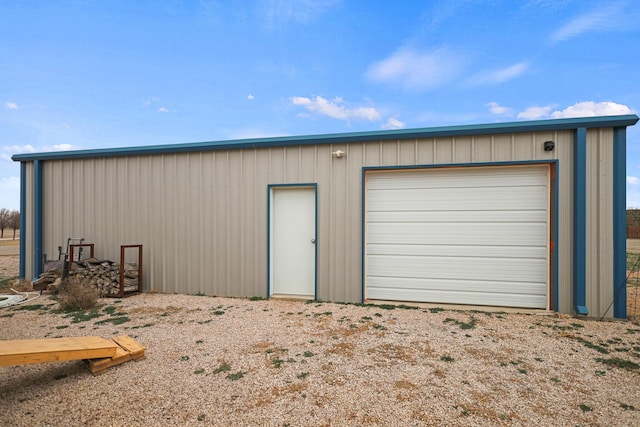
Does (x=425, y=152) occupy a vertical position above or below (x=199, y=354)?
above

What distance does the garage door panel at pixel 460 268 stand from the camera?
482 cm

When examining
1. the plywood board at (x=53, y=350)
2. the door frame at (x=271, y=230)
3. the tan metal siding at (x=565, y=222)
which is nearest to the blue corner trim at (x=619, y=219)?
the tan metal siding at (x=565, y=222)

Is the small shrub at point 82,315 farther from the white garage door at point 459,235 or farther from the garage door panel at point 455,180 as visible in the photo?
the garage door panel at point 455,180

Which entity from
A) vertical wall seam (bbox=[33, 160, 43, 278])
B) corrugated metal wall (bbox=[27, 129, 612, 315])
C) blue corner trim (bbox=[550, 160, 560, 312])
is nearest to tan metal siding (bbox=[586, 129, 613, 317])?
corrugated metal wall (bbox=[27, 129, 612, 315])

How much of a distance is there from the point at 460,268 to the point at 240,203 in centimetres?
404

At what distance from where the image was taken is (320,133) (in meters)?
5.31

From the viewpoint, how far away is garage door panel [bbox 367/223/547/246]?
483 centimetres

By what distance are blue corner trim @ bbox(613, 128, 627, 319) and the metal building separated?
2cm

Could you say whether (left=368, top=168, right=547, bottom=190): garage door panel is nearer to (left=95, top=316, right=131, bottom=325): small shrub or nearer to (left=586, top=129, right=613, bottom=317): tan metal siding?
(left=586, top=129, right=613, bottom=317): tan metal siding

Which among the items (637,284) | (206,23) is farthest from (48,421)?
(637,284)

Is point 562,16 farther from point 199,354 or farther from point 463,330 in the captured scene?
point 199,354

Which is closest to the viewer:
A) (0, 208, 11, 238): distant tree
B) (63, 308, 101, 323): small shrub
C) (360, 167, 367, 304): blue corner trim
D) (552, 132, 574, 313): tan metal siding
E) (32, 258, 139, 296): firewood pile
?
(63, 308, 101, 323): small shrub

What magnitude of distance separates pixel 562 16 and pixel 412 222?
5.31m

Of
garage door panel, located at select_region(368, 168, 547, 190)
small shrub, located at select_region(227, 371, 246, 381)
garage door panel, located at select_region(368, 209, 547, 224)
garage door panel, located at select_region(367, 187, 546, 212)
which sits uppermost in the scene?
garage door panel, located at select_region(368, 168, 547, 190)
